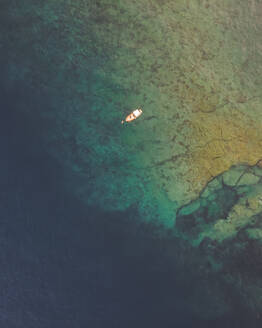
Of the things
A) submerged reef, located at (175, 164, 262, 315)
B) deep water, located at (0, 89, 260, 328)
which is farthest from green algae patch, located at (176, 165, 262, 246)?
deep water, located at (0, 89, 260, 328)

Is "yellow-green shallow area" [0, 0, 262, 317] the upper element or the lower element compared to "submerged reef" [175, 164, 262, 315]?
upper

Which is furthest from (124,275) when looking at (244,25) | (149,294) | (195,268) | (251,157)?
(244,25)

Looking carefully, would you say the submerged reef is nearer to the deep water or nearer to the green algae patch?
the green algae patch

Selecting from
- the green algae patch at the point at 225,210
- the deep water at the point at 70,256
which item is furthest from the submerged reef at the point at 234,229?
the deep water at the point at 70,256

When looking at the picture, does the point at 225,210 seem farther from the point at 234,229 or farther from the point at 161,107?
the point at 161,107

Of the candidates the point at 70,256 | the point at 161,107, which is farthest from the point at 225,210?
the point at 70,256

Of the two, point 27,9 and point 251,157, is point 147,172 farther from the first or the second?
point 27,9
